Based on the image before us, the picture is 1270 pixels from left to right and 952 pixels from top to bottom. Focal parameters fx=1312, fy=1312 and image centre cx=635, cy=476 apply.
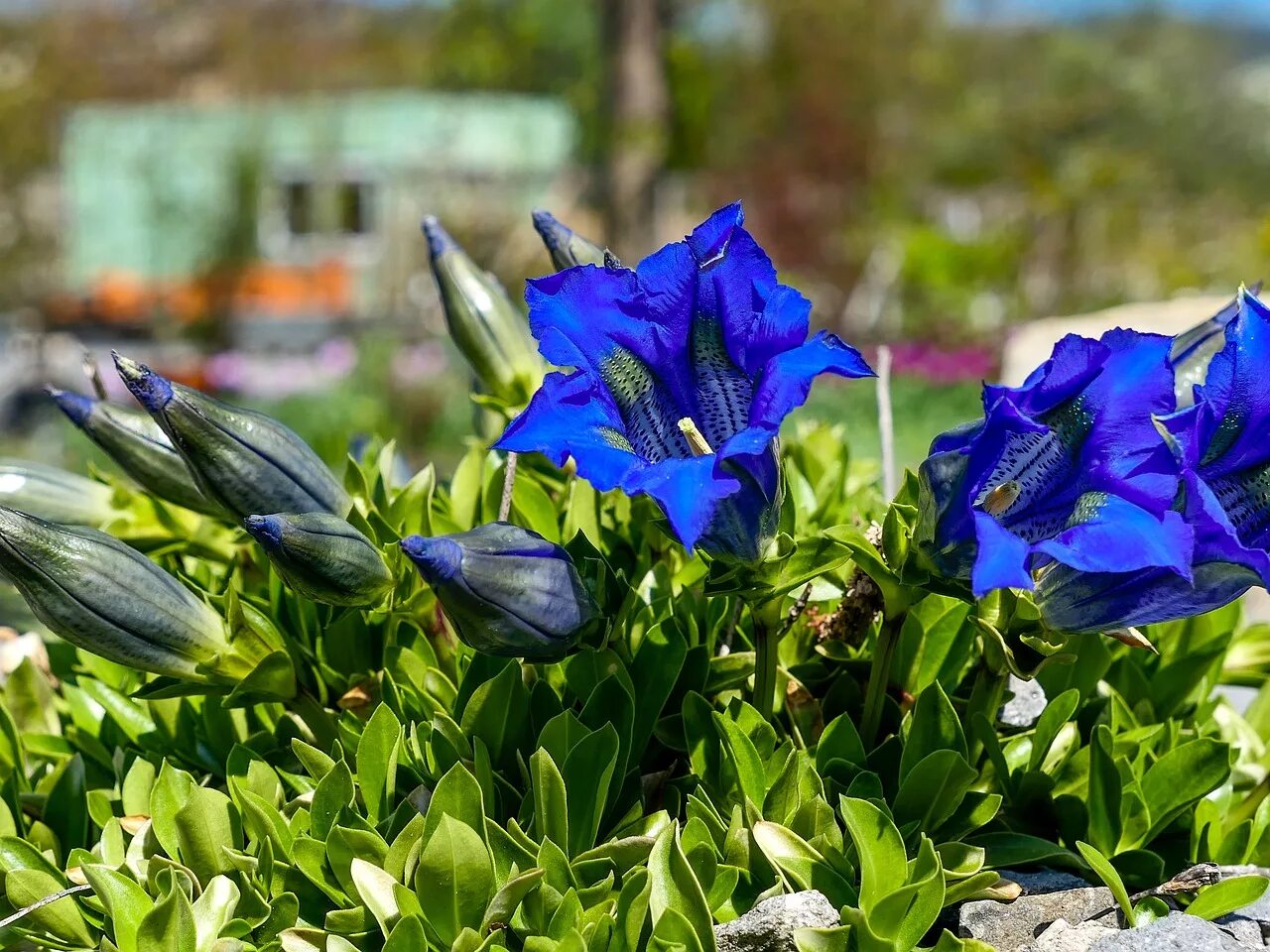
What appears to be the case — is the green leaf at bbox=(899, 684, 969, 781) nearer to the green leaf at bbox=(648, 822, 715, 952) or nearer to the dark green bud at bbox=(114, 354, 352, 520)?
the green leaf at bbox=(648, 822, 715, 952)

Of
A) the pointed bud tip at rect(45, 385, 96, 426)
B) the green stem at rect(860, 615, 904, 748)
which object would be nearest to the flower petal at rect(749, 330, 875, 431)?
the green stem at rect(860, 615, 904, 748)

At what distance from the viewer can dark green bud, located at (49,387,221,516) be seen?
4.01 ft

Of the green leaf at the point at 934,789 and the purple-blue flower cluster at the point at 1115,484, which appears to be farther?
the green leaf at the point at 934,789

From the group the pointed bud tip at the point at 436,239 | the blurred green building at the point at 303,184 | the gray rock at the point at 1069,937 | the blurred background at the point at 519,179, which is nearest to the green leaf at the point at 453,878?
the gray rock at the point at 1069,937

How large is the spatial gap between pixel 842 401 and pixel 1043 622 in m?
3.60

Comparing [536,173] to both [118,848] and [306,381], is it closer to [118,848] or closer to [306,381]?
[306,381]

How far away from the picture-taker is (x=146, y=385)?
0.98m

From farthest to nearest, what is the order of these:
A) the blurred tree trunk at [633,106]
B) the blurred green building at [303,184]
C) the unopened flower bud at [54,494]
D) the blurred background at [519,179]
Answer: the blurred green building at [303,184], the blurred tree trunk at [633,106], the blurred background at [519,179], the unopened flower bud at [54,494]

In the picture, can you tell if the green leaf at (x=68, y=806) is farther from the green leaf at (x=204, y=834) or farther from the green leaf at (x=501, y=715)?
the green leaf at (x=501, y=715)

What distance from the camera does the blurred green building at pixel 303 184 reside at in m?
14.0

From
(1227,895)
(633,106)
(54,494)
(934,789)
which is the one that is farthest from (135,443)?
(633,106)

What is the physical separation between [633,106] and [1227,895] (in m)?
13.0

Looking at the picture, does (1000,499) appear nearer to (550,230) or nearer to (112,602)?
(550,230)

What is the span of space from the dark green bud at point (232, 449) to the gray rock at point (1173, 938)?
0.71m
